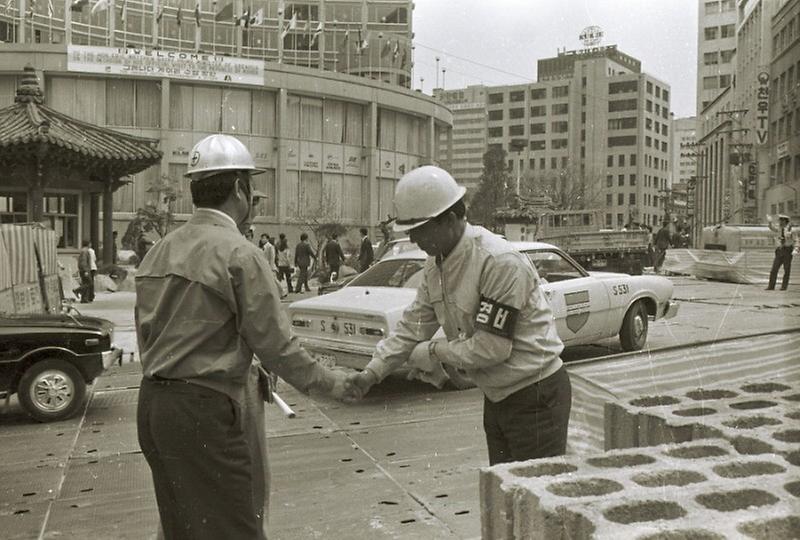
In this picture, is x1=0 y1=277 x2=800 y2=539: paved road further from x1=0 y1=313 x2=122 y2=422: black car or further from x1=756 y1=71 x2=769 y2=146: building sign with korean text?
x1=756 y1=71 x2=769 y2=146: building sign with korean text

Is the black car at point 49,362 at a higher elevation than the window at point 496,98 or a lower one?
lower

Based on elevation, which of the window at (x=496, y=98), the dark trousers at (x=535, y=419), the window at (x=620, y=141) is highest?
the window at (x=496, y=98)

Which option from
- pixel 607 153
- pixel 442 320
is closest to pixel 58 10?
pixel 442 320

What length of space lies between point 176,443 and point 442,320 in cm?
119

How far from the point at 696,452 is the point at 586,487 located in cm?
44

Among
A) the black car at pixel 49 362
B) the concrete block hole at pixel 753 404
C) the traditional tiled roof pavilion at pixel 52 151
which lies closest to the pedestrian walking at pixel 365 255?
the traditional tiled roof pavilion at pixel 52 151

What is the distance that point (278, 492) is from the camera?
5273 mm

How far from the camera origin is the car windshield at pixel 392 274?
8.81m

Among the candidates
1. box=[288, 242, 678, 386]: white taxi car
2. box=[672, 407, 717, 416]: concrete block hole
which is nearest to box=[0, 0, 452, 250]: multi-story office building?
box=[288, 242, 678, 386]: white taxi car

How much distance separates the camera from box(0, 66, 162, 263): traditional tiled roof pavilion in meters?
20.2

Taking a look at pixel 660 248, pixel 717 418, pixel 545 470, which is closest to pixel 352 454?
pixel 717 418

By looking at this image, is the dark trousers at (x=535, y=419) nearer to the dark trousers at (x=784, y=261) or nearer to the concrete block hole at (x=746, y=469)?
the concrete block hole at (x=746, y=469)

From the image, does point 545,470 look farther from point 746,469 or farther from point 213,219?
point 213,219

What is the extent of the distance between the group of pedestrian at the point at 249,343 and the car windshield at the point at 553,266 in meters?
6.00
